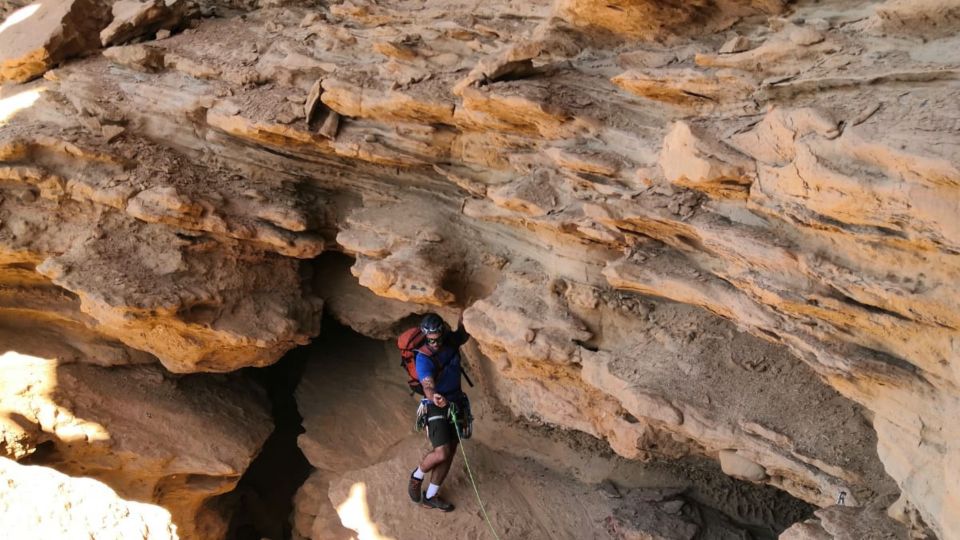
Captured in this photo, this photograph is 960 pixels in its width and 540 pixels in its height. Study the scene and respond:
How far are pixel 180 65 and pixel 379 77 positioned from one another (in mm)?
2143

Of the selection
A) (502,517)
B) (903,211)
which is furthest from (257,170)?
(903,211)

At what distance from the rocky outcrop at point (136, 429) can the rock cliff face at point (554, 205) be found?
0.24m

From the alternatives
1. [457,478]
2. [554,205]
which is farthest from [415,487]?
[554,205]

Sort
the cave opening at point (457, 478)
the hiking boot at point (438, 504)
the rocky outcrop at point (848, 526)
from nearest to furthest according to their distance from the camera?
the rocky outcrop at point (848, 526) < the cave opening at point (457, 478) < the hiking boot at point (438, 504)

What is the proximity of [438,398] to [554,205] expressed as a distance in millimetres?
1751

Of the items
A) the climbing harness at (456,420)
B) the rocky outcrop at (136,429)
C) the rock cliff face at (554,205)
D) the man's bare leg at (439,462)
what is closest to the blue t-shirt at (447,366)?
the climbing harness at (456,420)

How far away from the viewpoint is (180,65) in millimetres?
6488

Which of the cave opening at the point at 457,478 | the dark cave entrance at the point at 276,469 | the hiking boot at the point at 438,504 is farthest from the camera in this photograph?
the dark cave entrance at the point at 276,469

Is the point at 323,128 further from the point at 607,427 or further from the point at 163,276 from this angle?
the point at 607,427

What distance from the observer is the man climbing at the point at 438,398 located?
5625 millimetres

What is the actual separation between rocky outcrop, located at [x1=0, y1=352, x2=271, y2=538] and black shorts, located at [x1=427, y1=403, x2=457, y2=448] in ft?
Answer: 9.31

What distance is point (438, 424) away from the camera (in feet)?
19.0

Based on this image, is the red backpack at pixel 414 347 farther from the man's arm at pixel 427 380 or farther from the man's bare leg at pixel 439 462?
the man's bare leg at pixel 439 462

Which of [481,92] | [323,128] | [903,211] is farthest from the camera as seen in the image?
[323,128]
